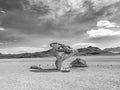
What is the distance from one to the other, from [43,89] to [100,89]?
368 cm

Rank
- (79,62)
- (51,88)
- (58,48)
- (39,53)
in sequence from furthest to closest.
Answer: (39,53), (79,62), (58,48), (51,88)

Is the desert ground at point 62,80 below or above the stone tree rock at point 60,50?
below

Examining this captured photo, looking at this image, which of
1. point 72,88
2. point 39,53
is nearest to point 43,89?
point 72,88

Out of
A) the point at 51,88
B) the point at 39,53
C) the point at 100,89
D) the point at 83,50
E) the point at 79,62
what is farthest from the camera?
the point at 83,50

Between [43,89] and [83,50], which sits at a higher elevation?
[83,50]

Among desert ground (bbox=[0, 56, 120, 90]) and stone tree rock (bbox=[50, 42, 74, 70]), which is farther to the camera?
stone tree rock (bbox=[50, 42, 74, 70])

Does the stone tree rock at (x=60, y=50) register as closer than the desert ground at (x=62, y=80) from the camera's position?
No

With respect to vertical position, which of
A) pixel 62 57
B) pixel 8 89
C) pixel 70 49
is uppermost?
pixel 70 49

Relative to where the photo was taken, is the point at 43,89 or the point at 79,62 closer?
the point at 43,89

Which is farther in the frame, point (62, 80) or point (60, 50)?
point (60, 50)

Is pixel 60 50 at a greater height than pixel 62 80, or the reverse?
pixel 60 50

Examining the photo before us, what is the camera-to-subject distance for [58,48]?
58.3 feet

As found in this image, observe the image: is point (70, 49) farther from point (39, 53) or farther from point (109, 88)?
point (39, 53)

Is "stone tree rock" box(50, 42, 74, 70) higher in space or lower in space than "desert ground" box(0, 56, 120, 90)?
higher
